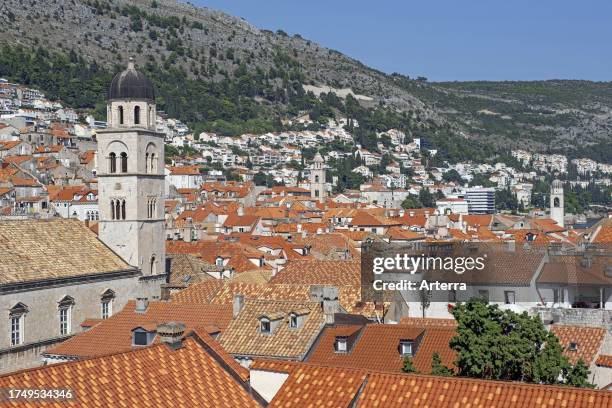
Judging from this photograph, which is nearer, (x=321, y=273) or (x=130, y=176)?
(x=130, y=176)

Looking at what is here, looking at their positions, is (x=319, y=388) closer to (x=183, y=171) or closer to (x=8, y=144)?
(x=8, y=144)

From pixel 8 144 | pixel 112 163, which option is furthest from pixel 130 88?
pixel 8 144

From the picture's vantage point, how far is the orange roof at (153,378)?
14.9 meters

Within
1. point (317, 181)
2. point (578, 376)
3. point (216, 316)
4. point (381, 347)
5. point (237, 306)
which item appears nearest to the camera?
point (578, 376)

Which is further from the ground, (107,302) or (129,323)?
(129,323)

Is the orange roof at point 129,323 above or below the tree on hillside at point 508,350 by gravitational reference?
below

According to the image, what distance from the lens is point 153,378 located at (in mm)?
16016

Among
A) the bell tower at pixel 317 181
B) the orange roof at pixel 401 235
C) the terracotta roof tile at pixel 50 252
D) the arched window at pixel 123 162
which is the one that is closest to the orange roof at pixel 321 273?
the terracotta roof tile at pixel 50 252

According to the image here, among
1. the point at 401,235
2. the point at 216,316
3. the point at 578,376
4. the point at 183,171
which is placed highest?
the point at 183,171

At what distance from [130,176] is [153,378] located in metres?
30.0

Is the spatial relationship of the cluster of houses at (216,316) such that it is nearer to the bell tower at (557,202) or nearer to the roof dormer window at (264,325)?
the roof dormer window at (264,325)

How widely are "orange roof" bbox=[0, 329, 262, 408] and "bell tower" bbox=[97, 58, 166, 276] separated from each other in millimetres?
27751

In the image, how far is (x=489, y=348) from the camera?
66.2 ft

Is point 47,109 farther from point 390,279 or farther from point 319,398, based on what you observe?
point 319,398
